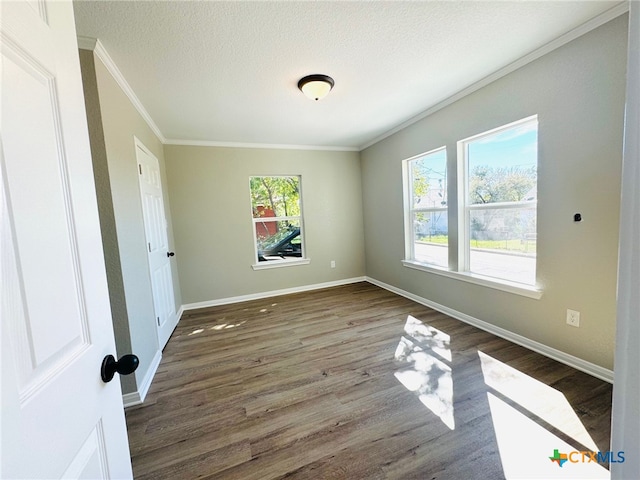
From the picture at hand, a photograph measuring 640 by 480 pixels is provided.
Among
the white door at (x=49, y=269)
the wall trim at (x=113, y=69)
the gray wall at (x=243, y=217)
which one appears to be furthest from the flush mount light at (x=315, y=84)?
the gray wall at (x=243, y=217)

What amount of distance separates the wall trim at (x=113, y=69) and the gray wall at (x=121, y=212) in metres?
0.04

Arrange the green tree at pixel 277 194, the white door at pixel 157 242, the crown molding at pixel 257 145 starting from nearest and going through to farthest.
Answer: the white door at pixel 157 242, the crown molding at pixel 257 145, the green tree at pixel 277 194

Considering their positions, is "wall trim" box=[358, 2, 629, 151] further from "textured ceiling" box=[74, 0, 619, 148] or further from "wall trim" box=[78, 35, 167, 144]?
"wall trim" box=[78, 35, 167, 144]

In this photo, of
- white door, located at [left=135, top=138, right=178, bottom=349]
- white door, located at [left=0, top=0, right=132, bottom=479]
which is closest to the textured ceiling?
white door, located at [left=135, top=138, right=178, bottom=349]

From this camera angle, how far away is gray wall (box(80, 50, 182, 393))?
174 centimetres

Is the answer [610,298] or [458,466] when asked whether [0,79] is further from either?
[610,298]

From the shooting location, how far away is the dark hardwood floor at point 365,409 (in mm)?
1381

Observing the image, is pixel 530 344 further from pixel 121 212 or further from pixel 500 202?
pixel 121 212

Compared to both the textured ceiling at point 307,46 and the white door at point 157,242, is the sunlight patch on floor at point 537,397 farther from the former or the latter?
the white door at point 157,242

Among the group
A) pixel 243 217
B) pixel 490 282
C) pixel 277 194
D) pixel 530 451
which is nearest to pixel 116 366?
pixel 530 451

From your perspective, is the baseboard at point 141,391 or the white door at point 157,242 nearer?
the baseboard at point 141,391

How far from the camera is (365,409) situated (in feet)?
5.72

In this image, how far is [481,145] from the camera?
8.91 ft

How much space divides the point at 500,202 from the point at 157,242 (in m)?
3.57
